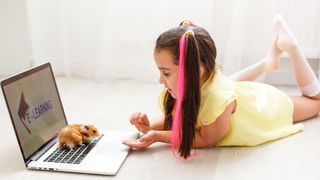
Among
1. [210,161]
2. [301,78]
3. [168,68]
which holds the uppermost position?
[168,68]

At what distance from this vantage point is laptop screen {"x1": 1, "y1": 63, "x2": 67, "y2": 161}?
0.91 m

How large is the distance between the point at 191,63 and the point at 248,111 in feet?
0.91

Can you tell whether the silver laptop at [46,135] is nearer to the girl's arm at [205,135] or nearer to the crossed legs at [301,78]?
the girl's arm at [205,135]

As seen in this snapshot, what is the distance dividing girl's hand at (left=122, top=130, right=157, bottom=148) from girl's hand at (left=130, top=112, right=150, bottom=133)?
9 centimetres

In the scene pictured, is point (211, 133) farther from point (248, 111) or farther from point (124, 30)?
point (124, 30)

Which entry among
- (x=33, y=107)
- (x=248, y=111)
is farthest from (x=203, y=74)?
(x=33, y=107)

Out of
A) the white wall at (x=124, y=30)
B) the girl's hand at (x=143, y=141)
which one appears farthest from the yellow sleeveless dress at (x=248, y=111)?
the white wall at (x=124, y=30)

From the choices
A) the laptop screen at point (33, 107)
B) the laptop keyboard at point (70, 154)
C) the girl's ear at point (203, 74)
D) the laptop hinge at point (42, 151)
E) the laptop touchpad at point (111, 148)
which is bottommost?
the laptop touchpad at point (111, 148)

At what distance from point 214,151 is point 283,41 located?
468mm

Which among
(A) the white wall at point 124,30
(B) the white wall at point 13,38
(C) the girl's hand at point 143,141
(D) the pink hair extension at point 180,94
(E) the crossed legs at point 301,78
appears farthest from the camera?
(B) the white wall at point 13,38

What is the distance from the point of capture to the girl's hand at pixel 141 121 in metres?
1.08

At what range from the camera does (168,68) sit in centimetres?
93

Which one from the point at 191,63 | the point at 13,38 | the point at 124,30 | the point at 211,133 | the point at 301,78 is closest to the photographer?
the point at 191,63

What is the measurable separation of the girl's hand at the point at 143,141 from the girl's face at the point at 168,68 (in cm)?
13
